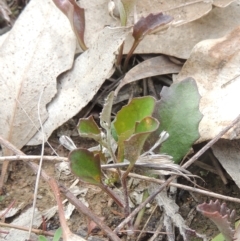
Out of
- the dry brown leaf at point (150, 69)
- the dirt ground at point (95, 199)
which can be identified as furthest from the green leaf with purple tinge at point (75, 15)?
the dirt ground at point (95, 199)

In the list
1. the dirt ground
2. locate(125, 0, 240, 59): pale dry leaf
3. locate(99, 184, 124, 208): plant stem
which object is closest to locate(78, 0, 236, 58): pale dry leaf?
locate(125, 0, 240, 59): pale dry leaf

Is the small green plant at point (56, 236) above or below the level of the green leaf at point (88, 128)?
below

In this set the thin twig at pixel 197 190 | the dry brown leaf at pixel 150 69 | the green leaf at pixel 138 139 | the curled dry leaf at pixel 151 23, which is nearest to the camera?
the green leaf at pixel 138 139

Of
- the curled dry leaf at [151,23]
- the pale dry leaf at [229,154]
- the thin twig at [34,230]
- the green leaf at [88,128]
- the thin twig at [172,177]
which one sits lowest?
the pale dry leaf at [229,154]

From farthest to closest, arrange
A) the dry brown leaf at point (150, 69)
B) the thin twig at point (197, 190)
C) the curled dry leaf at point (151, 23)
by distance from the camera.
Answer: the dry brown leaf at point (150, 69) → the curled dry leaf at point (151, 23) → the thin twig at point (197, 190)

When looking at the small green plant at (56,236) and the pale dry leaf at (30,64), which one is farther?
the pale dry leaf at (30,64)

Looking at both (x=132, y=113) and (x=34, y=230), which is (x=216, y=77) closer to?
(x=132, y=113)

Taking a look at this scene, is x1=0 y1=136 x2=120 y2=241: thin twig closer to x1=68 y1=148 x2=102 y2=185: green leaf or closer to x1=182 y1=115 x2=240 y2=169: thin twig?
x1=68 y1=148 x2=102 y2=185: green leaf

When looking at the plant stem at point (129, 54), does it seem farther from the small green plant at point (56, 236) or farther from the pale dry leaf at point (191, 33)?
the small green plant at point (56, 236)
